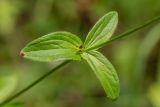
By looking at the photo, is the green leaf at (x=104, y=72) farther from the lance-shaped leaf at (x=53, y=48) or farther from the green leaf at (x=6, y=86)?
the green leaf at (x=6, y=86)

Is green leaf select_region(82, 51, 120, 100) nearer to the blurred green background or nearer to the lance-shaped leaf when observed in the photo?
the lance-shaped leaf

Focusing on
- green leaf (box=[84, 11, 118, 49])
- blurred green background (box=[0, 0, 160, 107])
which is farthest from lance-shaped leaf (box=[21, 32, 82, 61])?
blurred green background (box=[0, 0, 160, 107])

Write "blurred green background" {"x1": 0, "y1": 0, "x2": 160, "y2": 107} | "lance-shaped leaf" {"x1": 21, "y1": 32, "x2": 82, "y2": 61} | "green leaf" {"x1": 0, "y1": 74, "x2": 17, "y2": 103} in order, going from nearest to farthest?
"lance-shaped leaf" {"x1": 21, "y1": 32, "x2": 82, "y2": 61}, "green leaf" {"x1": 0, "y1": 74, "x2": 17, "y2": 103}, "blurred green background" {"x1": 0, "y1": 0, "x2": 160, "y2": 107}

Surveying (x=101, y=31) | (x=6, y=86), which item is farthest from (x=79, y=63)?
(x=101, y=31)

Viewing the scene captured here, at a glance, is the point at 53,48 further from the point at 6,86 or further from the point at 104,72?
the point at 6,86

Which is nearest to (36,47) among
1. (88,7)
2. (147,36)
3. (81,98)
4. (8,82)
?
(8,82)

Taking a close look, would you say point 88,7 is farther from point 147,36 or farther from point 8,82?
point 8,82

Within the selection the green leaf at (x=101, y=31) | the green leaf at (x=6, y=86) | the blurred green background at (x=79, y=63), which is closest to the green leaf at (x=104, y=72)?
the green leaf at (x=101, y=31)
